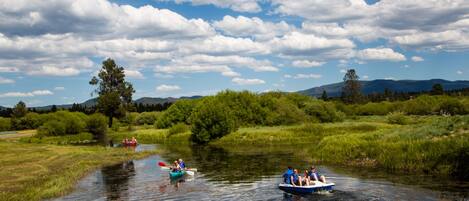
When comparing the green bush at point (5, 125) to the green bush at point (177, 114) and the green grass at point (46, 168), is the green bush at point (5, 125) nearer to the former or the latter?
the green bush at point (177, 114)

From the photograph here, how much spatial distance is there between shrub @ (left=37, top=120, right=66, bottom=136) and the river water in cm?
6131

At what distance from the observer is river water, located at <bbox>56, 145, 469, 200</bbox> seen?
35188 mm

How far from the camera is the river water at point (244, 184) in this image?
35.2m

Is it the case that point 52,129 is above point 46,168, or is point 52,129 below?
above

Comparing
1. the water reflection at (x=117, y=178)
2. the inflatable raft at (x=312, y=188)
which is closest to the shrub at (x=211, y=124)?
the water reflection at (x=117, y=178)

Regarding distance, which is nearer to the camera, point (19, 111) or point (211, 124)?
point (211, 124)

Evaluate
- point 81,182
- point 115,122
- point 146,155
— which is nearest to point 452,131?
point 81,182

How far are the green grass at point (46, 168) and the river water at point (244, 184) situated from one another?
71.6 inches

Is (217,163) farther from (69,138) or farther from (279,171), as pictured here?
(69,138)

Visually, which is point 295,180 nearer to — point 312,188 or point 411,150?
point 312,188

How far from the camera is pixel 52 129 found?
382 feet

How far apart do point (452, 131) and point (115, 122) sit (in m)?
117

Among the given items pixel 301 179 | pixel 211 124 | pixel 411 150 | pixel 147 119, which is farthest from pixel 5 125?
pixel 411 150

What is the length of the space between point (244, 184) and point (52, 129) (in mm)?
87272
